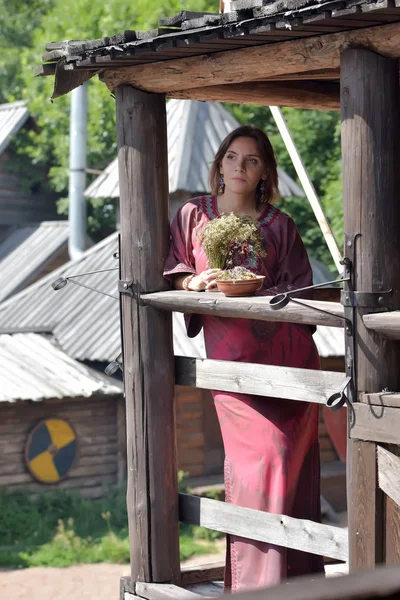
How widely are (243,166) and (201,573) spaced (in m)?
1.95

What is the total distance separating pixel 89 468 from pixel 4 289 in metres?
5.35

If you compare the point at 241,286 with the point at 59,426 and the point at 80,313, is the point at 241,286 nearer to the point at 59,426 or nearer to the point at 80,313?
the point at 59,426

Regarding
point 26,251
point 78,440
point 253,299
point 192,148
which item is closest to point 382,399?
A: point 253,299

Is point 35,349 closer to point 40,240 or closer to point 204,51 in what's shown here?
point 40,240

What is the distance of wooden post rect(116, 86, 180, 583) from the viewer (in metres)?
5.15

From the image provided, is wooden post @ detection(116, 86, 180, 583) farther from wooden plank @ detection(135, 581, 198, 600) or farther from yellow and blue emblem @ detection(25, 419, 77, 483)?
yellow and blue emblem @ detection(25, 419, 77, 483)

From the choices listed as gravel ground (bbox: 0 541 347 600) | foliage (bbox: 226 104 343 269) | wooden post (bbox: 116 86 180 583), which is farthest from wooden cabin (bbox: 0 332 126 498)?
wooden post (bbox: 116 86 180 583)

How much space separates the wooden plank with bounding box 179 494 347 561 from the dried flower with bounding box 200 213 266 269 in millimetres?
1075

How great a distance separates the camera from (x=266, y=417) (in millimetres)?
4855

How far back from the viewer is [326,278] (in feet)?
67.2

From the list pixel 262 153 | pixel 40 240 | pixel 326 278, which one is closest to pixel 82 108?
pixel 40 240

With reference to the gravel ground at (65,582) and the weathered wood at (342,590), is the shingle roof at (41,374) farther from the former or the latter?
the weathered wood at (342,590)

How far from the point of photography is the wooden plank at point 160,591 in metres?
5.04

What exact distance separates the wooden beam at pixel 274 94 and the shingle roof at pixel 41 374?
10334 millimetres
